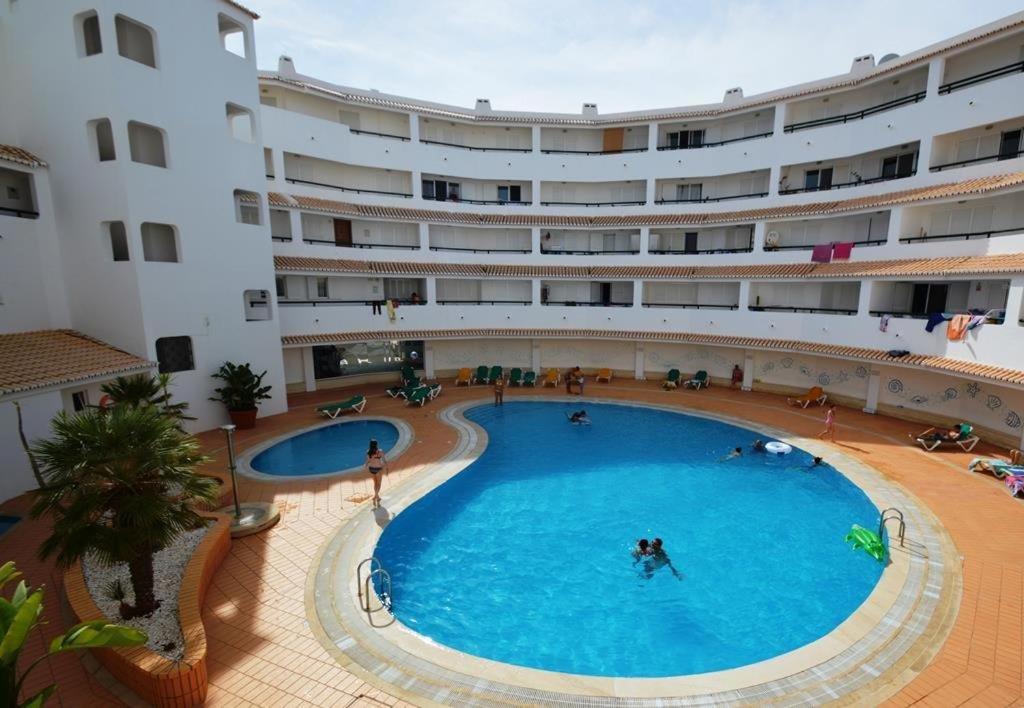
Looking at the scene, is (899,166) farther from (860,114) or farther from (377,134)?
(377,134)

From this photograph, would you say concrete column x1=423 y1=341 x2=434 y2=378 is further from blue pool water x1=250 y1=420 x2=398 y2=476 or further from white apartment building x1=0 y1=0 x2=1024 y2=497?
blue pool water x1=250 y1=420 x2=398 y2=476

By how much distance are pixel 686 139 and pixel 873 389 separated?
59.7 feet

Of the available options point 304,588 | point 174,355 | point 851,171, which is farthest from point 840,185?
point 174,355

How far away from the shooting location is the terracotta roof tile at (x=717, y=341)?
17.0m

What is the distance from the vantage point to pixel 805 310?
81.0 ft

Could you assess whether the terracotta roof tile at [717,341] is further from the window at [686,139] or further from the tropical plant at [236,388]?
the window at [686,139]

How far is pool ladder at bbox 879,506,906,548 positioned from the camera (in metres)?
12.1

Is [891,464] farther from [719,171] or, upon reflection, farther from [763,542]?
[719,171]

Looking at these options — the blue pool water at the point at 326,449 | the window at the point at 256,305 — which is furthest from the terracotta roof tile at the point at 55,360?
the window at the point at 256,305

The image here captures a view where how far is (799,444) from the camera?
1917 centimetres

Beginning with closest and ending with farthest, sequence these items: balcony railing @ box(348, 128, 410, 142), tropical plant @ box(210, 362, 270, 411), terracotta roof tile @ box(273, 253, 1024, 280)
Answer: terracotta roof tile @ box(273, 253, 1024, 280) → tropical plant @ box(210, 362, 270, 411) → balcony railing @ box(348, 128, 410, 142)

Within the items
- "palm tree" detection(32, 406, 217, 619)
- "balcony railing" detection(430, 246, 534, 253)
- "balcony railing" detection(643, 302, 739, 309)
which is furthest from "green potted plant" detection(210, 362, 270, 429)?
"balcony railing" detection(643, 302, 739, 309)

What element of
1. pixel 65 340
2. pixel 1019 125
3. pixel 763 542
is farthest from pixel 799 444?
pixel 65 340

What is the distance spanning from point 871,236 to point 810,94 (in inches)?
318
